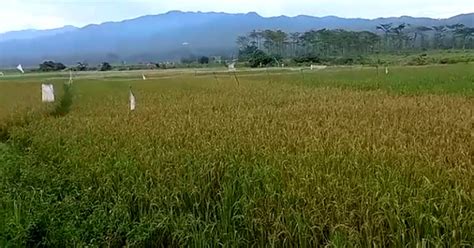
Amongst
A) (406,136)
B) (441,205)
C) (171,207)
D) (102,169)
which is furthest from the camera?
(406,136)

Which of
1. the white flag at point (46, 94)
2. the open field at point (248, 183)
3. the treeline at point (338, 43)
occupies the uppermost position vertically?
the treeline at point (338, 43)

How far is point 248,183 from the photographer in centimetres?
597

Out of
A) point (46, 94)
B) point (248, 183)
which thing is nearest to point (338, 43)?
point (46, 94)

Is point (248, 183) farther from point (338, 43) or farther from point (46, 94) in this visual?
point (338, 43)

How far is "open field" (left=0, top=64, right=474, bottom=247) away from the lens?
4883 millimetres

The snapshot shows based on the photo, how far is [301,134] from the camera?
27.3 ft

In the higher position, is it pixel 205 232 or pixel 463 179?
pixel 463 179

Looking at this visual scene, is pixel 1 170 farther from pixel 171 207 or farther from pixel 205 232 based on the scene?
pixel 205 232

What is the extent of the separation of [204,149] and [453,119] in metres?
4.16

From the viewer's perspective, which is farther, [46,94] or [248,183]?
[46,94]

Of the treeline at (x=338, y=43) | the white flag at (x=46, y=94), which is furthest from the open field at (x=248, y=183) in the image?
the treeline at (x=338, y=43)

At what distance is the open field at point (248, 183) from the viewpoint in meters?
4.88

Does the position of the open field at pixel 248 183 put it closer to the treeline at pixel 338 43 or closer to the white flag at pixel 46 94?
the white flag at pixel 46 94

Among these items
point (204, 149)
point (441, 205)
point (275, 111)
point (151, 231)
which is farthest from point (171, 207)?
point (275, 111)
